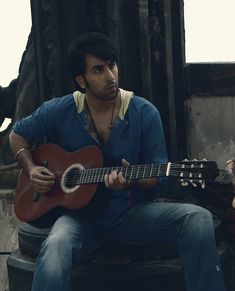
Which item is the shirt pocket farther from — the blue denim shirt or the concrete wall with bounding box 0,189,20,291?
the concrete wall with bounding box 0,189,20,291

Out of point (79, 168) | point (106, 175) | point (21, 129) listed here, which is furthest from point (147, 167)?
point (21, 129)

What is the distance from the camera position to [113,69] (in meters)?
4.11

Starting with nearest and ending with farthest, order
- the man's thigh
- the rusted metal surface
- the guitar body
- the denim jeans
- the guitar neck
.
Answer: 1. the denim jeans
2. the guitar neck
3. the man's thigh
4. the guitar body
5. the rusted metal surface

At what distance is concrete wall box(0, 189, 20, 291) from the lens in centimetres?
579

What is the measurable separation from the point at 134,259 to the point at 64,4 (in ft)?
5.32

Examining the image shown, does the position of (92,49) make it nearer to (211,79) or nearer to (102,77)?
(102,77)

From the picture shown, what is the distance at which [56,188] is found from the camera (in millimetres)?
4215

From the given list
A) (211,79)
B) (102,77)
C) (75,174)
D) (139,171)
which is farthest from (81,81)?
(211,79)

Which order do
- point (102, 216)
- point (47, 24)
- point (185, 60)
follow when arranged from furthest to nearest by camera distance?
point (185, 60), point (47, 24), point (102, 216)

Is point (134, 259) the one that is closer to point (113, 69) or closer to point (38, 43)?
point (113, 69)

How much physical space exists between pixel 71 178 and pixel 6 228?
1.85m

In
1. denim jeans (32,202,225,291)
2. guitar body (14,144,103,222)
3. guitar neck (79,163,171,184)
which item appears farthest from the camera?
guitar body (14,144,103,222)

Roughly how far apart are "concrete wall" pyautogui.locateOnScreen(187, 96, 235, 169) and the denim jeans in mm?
1244

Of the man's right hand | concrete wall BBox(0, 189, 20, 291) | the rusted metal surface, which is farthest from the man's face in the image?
concrete wall BBox(0, 189, 20, 291)
